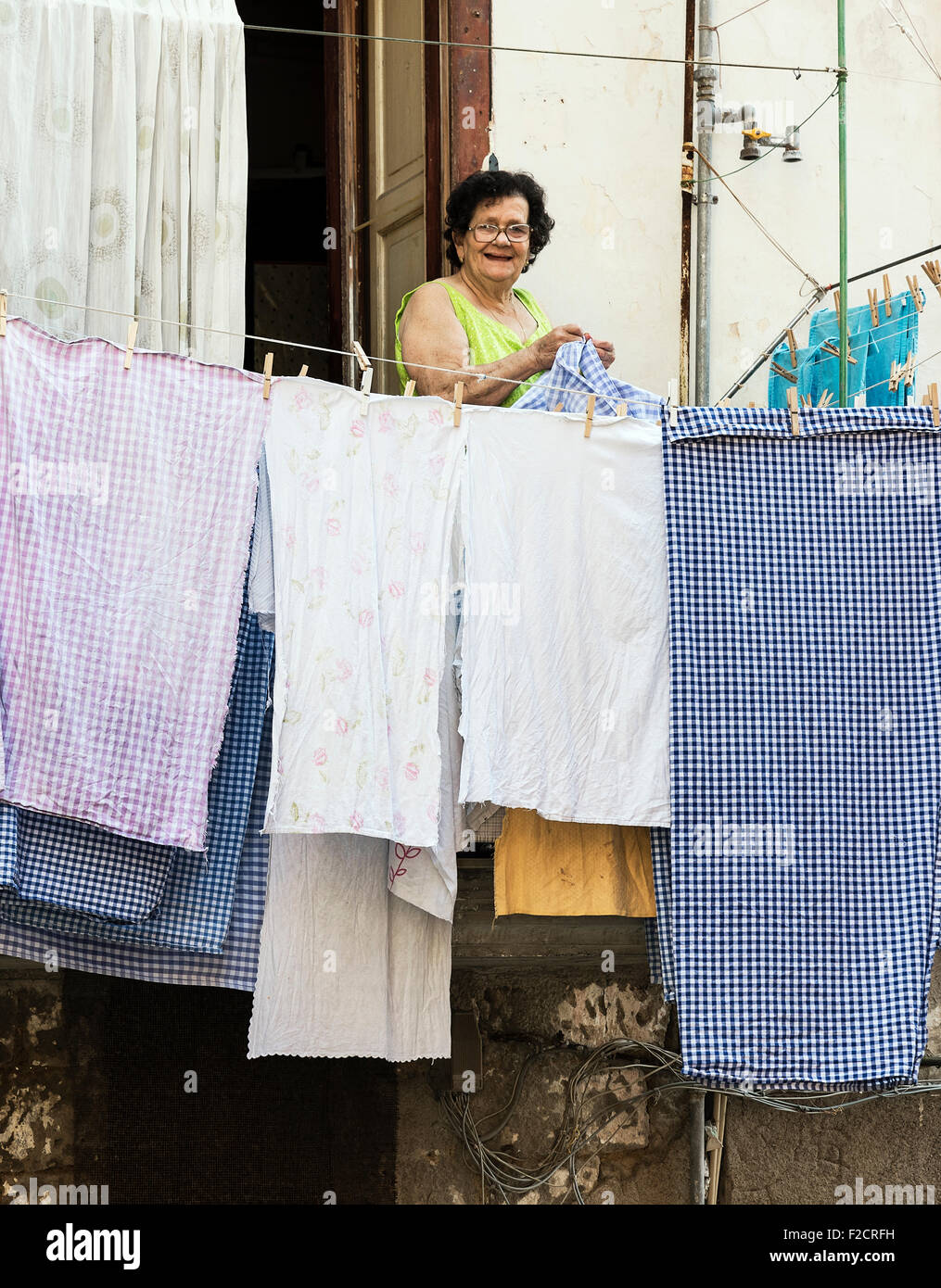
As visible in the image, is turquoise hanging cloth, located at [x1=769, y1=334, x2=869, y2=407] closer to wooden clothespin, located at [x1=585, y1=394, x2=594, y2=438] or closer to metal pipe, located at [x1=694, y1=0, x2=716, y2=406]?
metal pipe, located at [x1=694, y1=0, x2=716, y2=406]

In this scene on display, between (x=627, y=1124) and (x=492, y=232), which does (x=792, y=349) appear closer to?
(x=492, y=232)

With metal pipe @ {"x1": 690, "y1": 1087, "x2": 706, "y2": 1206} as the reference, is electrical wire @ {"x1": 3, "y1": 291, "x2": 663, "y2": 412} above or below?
above

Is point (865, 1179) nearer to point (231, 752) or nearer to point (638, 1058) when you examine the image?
point (638, 1058)

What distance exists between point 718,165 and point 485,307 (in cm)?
120

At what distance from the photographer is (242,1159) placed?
4984mm

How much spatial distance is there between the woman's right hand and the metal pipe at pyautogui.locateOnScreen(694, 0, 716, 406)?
1.05 metres

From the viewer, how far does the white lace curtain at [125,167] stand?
14.3 feet

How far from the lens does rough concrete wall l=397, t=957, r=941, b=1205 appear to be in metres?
5.13

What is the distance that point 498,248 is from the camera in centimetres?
491

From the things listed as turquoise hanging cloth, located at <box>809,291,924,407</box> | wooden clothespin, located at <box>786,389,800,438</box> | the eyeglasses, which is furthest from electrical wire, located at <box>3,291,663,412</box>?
turquoise hanging cloth, located at <box>809,291,924,407</box>

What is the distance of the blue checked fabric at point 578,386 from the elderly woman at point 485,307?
117mm

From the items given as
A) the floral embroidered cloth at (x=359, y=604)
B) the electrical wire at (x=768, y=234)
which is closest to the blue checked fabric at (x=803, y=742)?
the floral embroidered cloth at (x=359, y=604)
